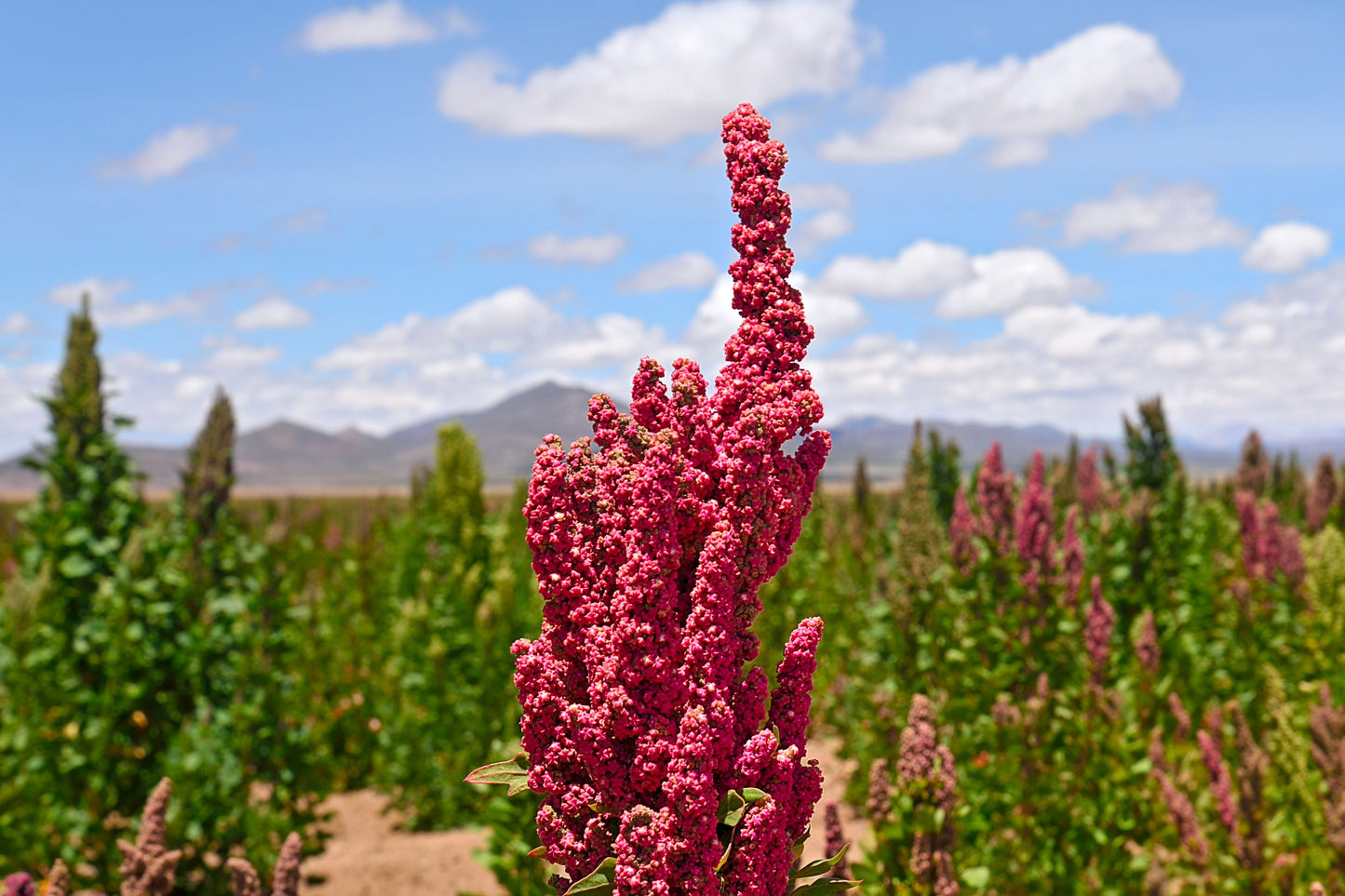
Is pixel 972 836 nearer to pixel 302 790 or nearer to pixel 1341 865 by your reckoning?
pixel 1341 865

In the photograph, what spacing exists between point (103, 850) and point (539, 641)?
22.3ft

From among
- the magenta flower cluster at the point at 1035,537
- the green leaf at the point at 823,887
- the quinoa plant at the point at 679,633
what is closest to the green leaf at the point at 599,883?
the quinoa plant at the point at 679,633

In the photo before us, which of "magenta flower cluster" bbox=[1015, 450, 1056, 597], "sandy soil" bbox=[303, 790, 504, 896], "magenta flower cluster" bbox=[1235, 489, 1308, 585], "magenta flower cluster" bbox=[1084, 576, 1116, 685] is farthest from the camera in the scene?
"magenta flower cluster" bbox=[1235, 489, 1308, 585]

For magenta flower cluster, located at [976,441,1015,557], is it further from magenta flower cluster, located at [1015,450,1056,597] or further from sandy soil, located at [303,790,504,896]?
sandy soil, located at [303,790,504,896]

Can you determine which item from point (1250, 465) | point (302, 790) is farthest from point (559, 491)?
point (1250, 465)

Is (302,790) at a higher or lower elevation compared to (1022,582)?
lower

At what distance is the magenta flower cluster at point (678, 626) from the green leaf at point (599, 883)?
0.02m

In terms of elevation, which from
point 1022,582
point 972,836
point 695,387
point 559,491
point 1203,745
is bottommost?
point 972,836

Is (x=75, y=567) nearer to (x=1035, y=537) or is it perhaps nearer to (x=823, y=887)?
(x=1035, y=537)

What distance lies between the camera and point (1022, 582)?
25.7ft

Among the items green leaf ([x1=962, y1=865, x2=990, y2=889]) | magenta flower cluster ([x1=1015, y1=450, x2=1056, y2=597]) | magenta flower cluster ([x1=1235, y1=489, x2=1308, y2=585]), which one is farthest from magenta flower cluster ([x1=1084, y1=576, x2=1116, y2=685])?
magenta flower cluster ([x1=1235, y1=489, x2=1308, y2=585])

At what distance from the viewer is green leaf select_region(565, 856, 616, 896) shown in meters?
2.26

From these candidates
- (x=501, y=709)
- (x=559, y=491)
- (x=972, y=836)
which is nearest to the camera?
(x=559, y=491)

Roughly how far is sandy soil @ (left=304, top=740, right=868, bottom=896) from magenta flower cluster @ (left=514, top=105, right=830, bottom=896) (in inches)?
229
